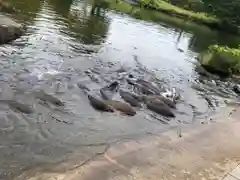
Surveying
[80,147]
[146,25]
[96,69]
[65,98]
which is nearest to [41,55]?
[96,69]

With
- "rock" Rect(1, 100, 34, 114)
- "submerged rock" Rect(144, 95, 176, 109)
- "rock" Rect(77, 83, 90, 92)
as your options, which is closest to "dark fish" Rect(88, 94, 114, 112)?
"rock" Rect(77, 83, 90, 92)

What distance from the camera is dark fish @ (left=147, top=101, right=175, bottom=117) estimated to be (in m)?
18.1

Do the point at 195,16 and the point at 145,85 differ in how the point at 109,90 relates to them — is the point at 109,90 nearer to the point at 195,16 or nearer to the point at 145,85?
the point at 145,85

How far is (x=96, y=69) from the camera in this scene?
22797 mm

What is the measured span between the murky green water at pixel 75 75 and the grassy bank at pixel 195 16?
18711mm

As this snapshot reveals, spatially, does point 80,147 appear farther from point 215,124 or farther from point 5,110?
point 215,124

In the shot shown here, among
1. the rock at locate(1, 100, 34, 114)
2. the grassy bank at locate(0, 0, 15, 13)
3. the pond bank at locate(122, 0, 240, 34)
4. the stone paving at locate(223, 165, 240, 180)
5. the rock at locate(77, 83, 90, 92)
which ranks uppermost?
the stone paving at locate(223, 165, 240, 180)

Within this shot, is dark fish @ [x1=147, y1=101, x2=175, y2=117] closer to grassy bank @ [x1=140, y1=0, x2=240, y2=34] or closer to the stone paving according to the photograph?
the stone paving

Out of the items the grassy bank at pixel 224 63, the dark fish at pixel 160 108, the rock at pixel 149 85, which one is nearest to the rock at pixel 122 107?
the dark fish at pixel 160 108

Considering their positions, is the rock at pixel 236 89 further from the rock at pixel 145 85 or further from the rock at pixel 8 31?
the rock at pixel 8 31

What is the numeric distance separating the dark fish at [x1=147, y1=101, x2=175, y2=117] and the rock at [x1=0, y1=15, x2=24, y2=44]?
10382 mm

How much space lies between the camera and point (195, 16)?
2544 inches

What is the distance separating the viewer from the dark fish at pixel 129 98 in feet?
60.3

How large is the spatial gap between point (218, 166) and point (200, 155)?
962 mm
